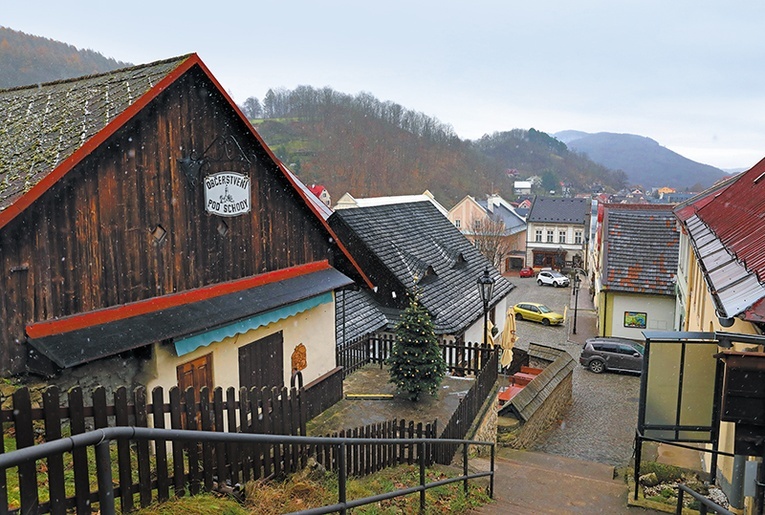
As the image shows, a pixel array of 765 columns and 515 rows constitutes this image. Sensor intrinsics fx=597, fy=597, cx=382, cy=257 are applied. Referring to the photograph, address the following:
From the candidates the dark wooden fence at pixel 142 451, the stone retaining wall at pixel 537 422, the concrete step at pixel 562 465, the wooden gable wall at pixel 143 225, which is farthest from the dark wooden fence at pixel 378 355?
the dark wooden fence at pixel 142 451

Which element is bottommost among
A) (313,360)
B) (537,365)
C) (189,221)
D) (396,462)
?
(537,365)

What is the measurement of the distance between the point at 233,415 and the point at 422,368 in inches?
282

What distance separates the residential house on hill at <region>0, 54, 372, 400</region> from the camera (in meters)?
6.61

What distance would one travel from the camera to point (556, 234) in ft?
201

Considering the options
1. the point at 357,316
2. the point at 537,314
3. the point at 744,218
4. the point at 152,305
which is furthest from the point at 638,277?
the point at 152,305

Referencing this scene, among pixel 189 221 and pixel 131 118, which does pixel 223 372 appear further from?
pixel 131 118

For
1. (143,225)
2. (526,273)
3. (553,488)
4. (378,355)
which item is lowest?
(526,273)

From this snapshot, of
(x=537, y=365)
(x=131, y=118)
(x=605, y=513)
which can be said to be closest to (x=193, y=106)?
(x=131, y=118)

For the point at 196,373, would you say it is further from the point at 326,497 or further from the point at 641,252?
the point at 641,252

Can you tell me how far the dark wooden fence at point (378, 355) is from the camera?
15.1 meters

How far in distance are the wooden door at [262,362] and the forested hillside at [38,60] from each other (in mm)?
42356

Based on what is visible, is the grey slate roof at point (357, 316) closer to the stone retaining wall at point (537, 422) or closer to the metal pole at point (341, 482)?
the stone retaining wall at point (537, 422)

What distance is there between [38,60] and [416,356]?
58.0m

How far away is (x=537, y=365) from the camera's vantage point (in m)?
22.6
